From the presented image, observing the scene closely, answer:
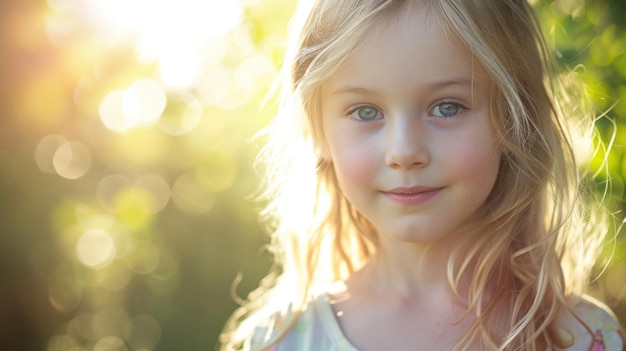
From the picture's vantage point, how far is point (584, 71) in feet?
7.48

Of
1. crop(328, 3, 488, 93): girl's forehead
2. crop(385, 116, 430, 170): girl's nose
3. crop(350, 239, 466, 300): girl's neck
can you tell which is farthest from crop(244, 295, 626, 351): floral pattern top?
crop(328, 3, 488, 93): girl's forehead

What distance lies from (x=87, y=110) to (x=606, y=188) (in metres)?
2.65

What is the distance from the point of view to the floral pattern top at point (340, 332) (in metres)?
2.09

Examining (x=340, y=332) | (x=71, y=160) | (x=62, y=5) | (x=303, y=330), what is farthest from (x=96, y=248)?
(x=340, y=332)

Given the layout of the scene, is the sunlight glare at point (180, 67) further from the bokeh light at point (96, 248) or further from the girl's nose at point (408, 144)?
the girl's nose at point (408, 144)

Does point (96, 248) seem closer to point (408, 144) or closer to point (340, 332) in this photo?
point (340, 332)

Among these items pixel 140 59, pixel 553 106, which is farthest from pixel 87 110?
pixel 553 106

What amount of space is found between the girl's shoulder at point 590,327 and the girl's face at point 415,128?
382 millimetres

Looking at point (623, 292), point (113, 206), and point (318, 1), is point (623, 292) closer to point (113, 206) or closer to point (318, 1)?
point (318, 1)

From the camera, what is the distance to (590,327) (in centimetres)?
212

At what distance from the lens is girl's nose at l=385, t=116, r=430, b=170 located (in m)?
1.84

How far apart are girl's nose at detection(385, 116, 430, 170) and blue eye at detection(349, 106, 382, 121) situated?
61 millimetres

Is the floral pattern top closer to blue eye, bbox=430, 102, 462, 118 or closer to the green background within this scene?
blue eye, bbox=430, 102, 462, 118

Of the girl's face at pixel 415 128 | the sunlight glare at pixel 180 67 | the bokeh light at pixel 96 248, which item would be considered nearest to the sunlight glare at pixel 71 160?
the bokeh light at pixel 96 248
